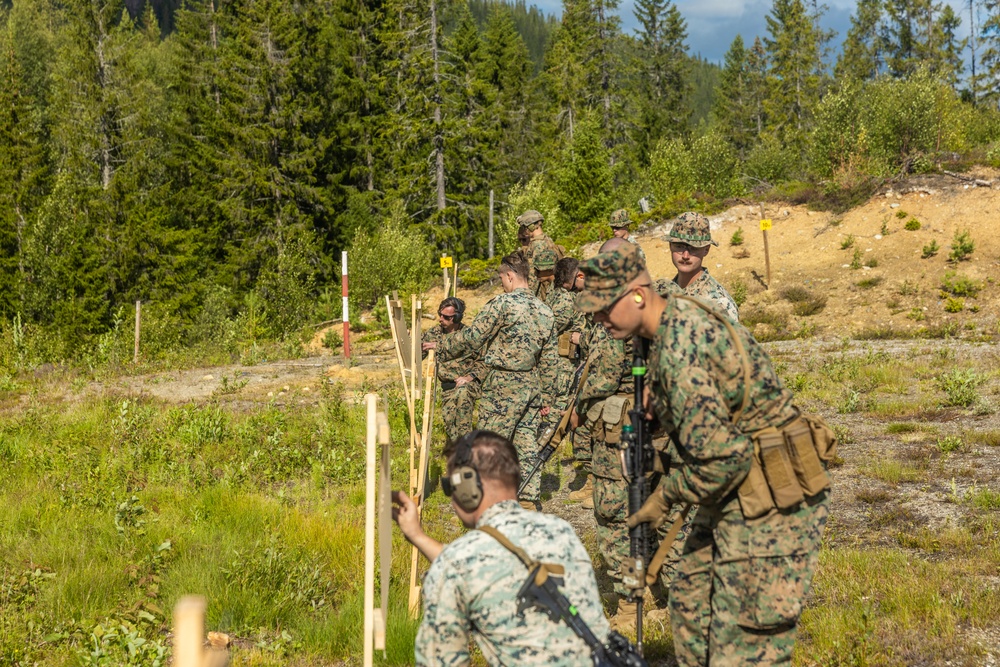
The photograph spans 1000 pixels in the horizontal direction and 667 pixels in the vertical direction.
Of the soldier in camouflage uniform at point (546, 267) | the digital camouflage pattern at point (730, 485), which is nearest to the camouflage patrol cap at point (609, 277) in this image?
the digital camouflage pattern at point (730, 485)

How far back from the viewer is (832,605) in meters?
4.98

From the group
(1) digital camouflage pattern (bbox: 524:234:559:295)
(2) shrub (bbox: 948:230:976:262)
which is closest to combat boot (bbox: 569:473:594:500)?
(1) digital camouflage pattern (bbox: 524:234:559:295)

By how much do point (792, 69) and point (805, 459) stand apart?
59660mm

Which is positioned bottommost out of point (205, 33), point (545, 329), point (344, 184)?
point (545, 329)

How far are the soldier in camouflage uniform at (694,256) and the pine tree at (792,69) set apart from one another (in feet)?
170

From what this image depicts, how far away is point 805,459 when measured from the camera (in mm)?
3148

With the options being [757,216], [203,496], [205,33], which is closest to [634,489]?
[203,496]

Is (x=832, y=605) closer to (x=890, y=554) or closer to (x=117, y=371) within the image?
(x=890, y=554)

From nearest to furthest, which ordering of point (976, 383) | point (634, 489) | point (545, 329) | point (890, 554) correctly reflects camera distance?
point (634, 489) → point (890, 554) → point (545, 329) → point (976, 383)

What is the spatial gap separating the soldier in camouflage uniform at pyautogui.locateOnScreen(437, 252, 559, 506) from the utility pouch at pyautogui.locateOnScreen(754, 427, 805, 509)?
3.40 m

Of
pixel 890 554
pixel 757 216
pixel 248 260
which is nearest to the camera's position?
pixel 890 554

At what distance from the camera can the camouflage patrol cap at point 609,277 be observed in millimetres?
3270

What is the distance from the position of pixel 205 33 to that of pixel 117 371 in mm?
28391

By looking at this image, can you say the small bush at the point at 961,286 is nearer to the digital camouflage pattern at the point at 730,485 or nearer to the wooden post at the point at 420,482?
the wooden post at the point at 420,482
